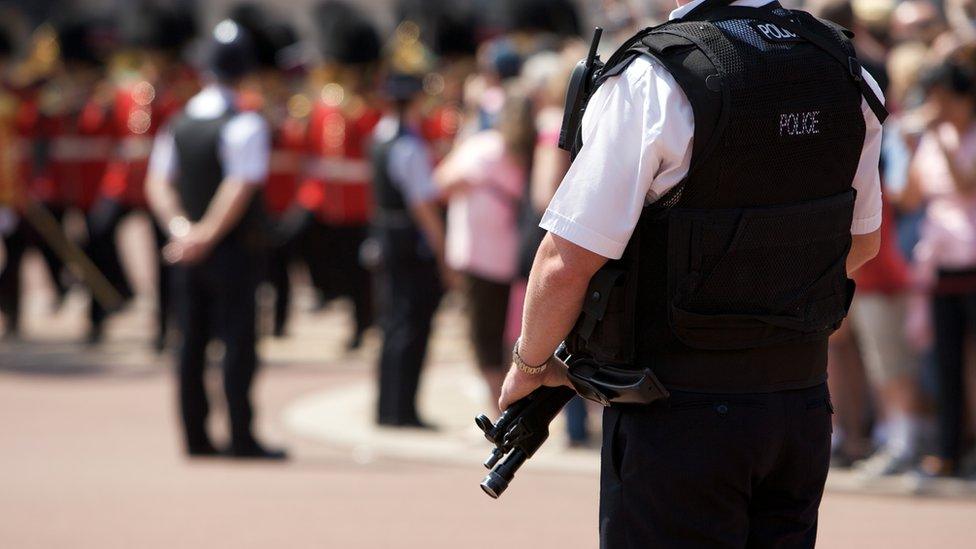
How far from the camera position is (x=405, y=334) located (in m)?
9.07

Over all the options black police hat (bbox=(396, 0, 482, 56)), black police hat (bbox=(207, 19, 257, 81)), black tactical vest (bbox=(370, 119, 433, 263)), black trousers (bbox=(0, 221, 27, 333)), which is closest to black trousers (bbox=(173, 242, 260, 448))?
black police hat (bbox=(207, 19, 257, 81))

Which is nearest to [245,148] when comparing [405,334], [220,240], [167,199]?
[220,240]

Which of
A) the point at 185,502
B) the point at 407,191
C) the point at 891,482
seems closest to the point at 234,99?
the point at 407,191

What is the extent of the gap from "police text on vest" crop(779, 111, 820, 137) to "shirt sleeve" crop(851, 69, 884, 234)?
0.20 meters

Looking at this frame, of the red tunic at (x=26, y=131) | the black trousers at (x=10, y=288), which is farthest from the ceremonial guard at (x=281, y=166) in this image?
the black trousers at (x=10, y=288)

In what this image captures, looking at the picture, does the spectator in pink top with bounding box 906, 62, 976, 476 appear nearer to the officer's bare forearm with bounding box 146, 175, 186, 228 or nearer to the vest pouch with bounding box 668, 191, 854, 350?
the officer's bare forearm with bounding box 146, 175, 186, 228

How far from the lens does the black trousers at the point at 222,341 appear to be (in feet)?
26.6

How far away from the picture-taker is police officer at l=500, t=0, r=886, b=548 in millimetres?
3258

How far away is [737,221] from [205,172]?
516 centimetres

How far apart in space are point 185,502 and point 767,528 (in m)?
4.18

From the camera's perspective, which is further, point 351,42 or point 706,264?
point 351,42

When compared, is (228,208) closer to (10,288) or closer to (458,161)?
(458,161)

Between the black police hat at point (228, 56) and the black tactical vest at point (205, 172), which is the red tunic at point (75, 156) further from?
the black tactical vest at point (205, 172)

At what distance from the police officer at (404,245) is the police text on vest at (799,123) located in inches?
212
